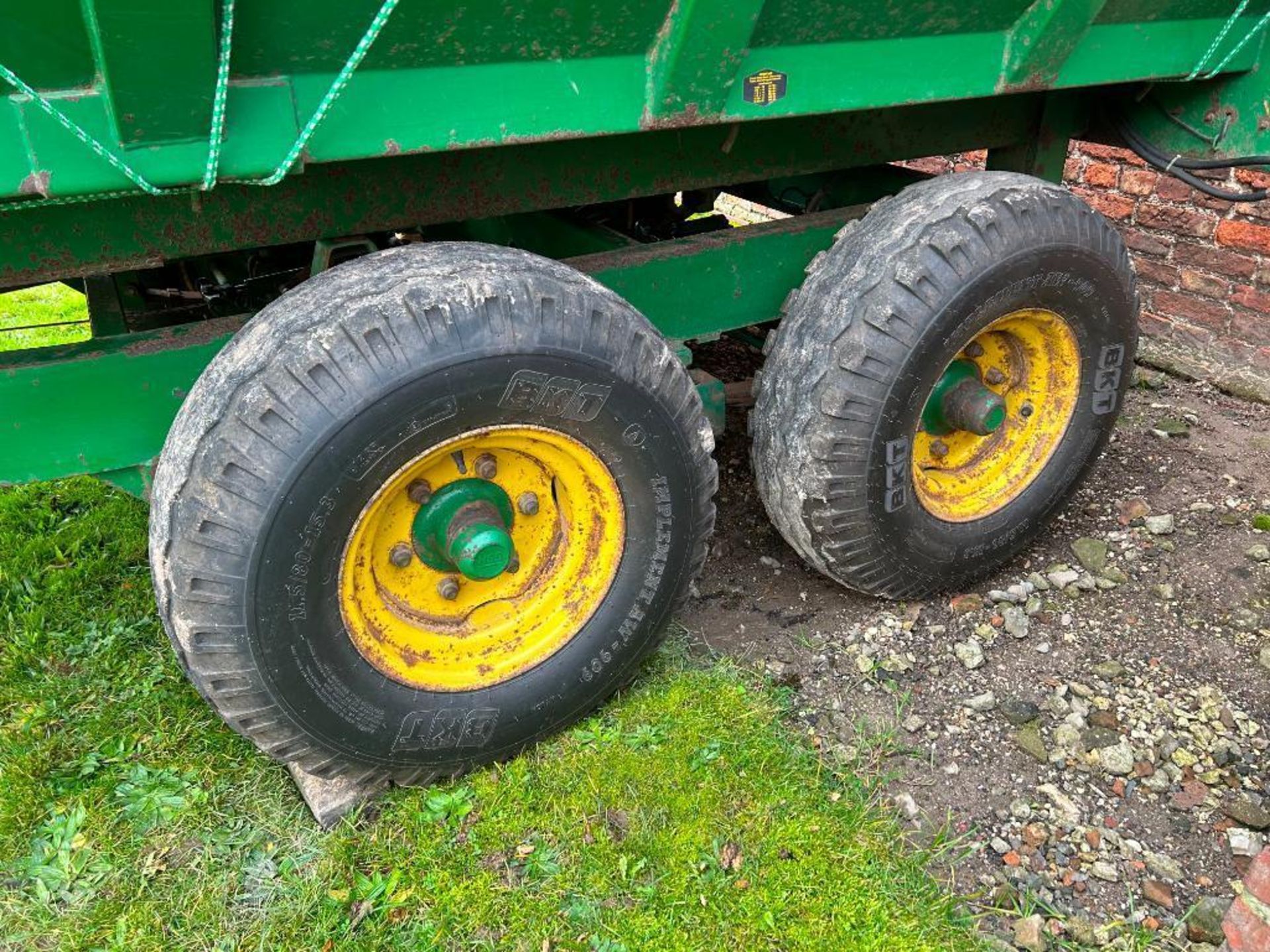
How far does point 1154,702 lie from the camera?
270cm

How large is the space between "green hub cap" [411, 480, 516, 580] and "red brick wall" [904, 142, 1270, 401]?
3377 mm

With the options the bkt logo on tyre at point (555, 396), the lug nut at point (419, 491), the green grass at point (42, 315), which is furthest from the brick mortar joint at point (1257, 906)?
the green grass at point (42, 315)

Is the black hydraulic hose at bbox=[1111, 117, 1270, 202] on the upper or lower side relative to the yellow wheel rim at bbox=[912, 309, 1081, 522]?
upper

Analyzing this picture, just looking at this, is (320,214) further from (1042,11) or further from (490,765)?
(1042,11)

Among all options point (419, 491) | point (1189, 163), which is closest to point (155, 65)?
point (419, 491)

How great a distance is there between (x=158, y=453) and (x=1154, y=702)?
257 cm

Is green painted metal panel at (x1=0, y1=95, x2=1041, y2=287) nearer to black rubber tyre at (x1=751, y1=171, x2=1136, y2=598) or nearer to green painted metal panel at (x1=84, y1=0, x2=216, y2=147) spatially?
black rubber tyre at (x1=751, y1=171, x2=1136, y2=598)

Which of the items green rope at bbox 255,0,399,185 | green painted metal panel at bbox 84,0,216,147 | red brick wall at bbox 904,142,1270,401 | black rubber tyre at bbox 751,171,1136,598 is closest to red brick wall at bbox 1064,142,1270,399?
red brick wall at bbox 904,142,1270,401

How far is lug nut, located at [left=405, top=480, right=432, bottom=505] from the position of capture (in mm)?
2266

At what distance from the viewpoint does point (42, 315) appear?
534cm

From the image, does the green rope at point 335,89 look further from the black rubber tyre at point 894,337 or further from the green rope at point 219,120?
the black rubber tyre at point 894,337

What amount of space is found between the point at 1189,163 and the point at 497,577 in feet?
8.26

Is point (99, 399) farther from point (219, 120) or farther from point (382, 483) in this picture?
point (219, 120)

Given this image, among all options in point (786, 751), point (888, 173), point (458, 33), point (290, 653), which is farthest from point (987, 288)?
point (290, 653)
